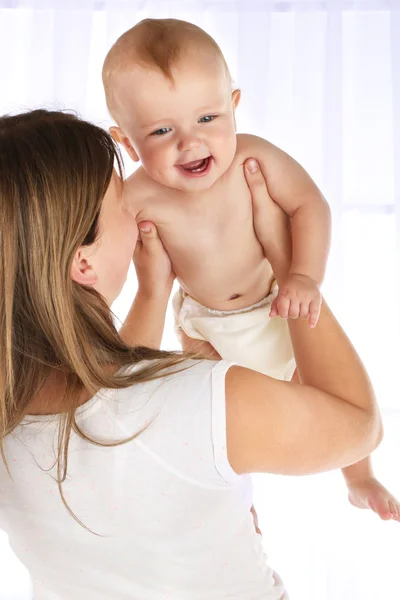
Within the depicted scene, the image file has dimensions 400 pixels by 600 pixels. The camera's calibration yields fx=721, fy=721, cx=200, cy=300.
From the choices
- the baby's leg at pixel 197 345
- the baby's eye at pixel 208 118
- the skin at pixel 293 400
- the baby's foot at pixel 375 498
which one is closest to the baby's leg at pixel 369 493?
the baby's foot at pixel 375 498

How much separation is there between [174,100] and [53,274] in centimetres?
53

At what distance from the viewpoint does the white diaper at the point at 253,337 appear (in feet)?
4.58

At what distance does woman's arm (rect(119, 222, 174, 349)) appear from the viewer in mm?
1273

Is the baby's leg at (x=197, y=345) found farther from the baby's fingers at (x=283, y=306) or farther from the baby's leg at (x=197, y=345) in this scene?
the baby's fingers at (x=283, y=306)

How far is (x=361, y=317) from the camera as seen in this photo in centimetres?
259

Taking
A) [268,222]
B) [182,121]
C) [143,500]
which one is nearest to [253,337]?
[268,222]

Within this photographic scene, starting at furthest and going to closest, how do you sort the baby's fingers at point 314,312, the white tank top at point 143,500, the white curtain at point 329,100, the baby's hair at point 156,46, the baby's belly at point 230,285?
the white curtain at point 329,100
the baby's belly at point 230,285
the baby's hair at point 156,46
the baby's fingers at point 314,312
the white tank top at point 143,500

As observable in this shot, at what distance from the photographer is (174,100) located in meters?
1.21

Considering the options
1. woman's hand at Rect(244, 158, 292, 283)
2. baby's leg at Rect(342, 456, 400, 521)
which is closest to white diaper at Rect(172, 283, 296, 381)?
woman's hand at Rect(244, 158, 292, 283)

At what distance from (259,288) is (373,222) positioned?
125 cm

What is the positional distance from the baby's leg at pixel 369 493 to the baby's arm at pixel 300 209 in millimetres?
396

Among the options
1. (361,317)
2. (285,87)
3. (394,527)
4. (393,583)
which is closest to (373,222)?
(361,317)

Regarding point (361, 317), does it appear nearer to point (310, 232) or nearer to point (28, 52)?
point (310, 232)

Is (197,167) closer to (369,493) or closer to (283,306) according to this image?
(283,306)
